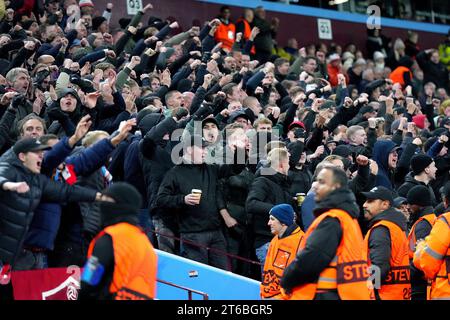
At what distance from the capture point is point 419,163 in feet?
38.4

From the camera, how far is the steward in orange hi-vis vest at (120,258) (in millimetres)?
A: 6832

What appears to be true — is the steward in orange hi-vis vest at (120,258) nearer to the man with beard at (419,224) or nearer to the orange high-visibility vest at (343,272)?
the orange high-visibility vest at (343,272)

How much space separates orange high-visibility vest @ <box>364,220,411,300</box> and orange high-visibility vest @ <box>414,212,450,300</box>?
237mm

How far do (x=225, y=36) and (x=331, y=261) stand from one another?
1245 centimetres

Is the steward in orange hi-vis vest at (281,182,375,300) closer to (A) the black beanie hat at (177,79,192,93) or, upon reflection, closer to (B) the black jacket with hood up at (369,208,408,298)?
(B) the black jacket with hood up at (369,208,408,298)

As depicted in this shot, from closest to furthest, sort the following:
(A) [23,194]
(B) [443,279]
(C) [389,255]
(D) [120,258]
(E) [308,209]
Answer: (D) [120,258]
(A) [23,194]
(B) [443,279]
(C) [389,255]
(E) [308,209]

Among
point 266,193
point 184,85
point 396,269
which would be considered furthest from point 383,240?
point 184,85

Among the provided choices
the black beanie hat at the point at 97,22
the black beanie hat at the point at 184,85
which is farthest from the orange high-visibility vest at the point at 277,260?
the black beanie hat at the point at 97,22

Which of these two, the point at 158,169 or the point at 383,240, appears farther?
the point at 158,169

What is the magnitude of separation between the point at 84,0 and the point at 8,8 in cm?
156

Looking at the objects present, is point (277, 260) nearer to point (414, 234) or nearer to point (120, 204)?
point (414, 234)

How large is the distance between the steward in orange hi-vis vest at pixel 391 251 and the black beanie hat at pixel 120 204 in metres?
3.17

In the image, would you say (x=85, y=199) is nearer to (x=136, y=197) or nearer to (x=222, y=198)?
(x=136, y=197)

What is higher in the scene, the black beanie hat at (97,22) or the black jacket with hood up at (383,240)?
the black beanie hat at (97,22)
